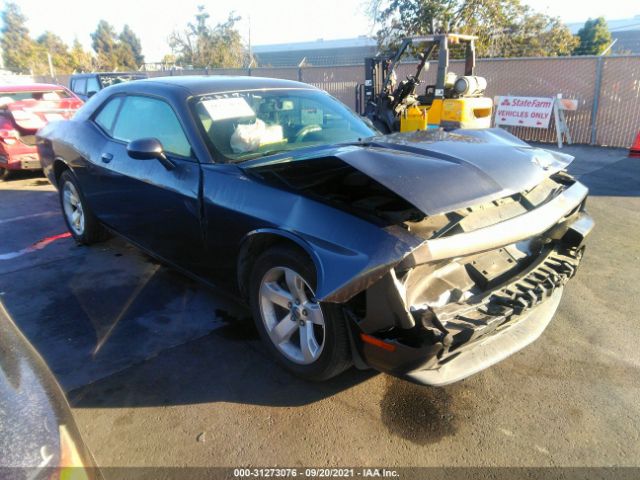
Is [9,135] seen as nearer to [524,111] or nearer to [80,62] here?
[524,111]

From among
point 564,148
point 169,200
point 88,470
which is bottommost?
point 564,148

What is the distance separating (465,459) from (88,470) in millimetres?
1666

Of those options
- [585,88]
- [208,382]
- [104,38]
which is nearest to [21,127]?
[208,382]

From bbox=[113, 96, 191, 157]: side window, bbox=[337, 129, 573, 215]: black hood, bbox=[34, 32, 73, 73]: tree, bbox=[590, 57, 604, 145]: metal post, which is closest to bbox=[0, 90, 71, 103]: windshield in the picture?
bbox=[113, 96, 191, 157]: side window

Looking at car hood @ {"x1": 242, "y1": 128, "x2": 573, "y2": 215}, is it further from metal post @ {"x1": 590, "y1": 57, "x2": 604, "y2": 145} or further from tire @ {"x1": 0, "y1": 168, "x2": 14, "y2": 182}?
metal post @ {"x1": 590, "y1": 57, "x2": 604, "y2": 145}

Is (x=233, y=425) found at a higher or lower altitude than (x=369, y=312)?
lower

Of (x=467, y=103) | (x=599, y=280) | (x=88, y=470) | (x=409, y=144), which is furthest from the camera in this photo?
(x=467, y=103)

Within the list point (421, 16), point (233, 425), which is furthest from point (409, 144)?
point (421, 16)

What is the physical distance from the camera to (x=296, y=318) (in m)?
2.72

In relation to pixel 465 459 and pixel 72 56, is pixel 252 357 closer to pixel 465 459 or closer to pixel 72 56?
pixel 465 459

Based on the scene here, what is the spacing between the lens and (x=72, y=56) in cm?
4525

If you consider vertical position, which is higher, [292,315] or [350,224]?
[350,224]

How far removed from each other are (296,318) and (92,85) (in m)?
13.1

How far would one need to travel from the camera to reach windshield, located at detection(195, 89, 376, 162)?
330 centimetres
